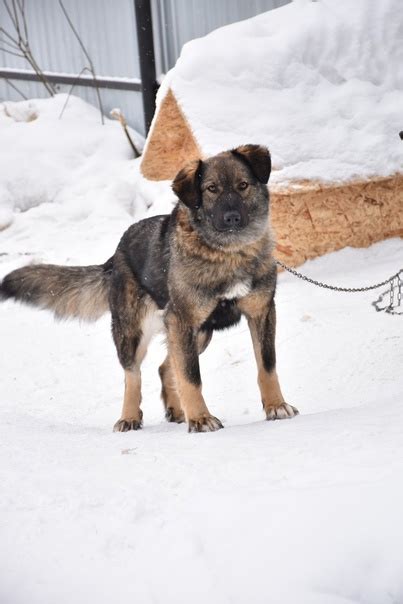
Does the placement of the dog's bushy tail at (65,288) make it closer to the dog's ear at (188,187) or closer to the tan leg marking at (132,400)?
the tan leg marking at (132,400)

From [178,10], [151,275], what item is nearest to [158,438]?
[151,275]

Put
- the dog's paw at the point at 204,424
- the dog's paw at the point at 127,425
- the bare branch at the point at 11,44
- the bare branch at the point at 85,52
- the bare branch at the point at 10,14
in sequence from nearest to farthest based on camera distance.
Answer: the dog's paw at the point at 204,424 < the dog's paw at the point at 127,425 < the bare branch at the point at 85,52 < the bare branch at the point at 10,14 < the bare branch at the point at 11,44

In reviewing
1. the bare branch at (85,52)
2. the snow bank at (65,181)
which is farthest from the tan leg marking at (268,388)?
the bare branch at (85,52)

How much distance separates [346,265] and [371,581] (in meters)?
5.01

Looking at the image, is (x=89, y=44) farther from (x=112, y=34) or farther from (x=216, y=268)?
(x=216, y=268)

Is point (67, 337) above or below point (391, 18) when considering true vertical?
below

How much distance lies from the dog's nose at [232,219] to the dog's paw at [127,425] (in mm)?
1459

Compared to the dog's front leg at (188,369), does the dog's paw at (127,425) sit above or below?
below

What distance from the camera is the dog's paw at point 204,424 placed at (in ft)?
13.9

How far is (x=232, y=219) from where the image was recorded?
13.9 feet

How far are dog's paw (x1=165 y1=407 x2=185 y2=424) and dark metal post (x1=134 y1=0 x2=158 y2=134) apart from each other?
5.87m

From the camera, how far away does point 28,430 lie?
4359 millimetres

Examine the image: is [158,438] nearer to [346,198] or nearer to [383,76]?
[346,198]

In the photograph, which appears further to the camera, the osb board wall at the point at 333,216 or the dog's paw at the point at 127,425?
the osb board wall at the point at 333,216
